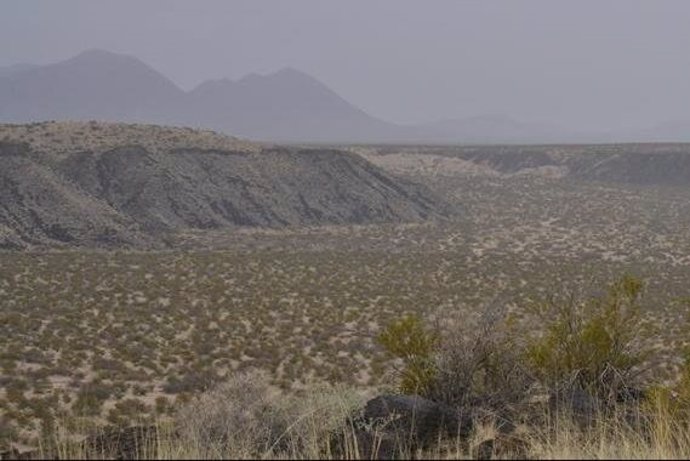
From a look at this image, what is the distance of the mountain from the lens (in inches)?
1500

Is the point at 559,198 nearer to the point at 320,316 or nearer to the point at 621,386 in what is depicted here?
the point at 320,316

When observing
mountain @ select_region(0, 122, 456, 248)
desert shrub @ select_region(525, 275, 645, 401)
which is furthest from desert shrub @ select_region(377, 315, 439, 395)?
mountain @ select_region(0, 122, 456, 248)

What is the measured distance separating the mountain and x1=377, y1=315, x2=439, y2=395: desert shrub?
29.3 m

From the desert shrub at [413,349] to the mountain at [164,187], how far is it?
96.0 ft

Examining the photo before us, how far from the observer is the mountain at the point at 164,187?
38094mm

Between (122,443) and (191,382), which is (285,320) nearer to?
(191,382)

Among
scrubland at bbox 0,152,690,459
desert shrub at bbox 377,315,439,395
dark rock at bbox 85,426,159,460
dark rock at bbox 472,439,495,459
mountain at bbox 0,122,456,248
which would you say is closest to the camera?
dark rock at bbox 472,439,495,459

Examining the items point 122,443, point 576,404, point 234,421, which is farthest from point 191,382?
point 576,404

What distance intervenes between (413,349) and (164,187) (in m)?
39.2

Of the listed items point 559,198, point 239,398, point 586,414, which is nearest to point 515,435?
point 586,414

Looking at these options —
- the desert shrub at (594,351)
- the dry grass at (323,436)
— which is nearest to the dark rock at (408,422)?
the dry grass at (323,436)

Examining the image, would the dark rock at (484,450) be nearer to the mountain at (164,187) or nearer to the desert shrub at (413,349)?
the desert shrub at (413,349)

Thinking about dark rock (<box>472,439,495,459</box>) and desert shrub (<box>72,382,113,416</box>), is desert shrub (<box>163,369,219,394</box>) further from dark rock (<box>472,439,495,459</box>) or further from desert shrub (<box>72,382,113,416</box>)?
dark rock (<box>472,439,495,459</box>)

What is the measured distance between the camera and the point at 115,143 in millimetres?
49875
